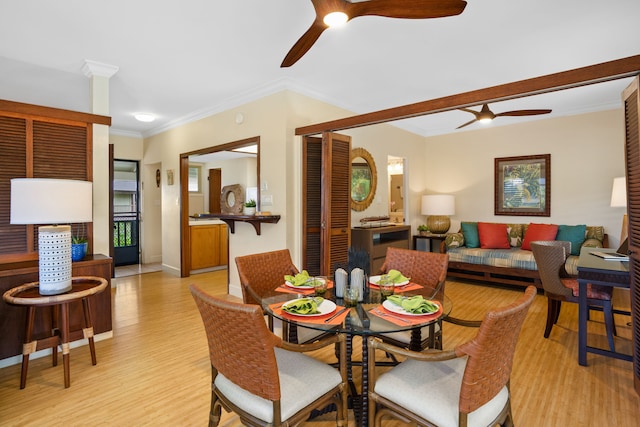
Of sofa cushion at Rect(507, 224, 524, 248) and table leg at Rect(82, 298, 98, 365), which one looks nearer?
table leg at Rect(82, 298, 98, 365)

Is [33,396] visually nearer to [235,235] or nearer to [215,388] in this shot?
[215,388]

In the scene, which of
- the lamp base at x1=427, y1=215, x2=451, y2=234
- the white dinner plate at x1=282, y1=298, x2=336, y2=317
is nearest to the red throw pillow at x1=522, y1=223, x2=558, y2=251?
the lamp base at x1=427, y1=215, x2=451, y2=234

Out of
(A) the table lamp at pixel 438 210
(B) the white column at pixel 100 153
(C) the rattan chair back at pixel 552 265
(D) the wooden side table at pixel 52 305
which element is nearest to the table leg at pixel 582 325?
(C) the rattan chair back at pixel 552 265

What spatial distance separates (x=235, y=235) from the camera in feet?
14.3

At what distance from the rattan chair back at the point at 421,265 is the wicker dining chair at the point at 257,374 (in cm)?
105

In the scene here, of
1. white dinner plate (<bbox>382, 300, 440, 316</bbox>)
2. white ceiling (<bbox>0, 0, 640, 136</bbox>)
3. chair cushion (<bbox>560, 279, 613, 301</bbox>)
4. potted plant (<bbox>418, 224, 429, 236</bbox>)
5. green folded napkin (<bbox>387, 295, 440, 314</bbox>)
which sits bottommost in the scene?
chair cushion (<bbox>560, 279, 613, 301</bbox>)

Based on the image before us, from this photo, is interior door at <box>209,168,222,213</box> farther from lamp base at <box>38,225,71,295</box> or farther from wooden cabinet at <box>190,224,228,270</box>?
lamp base at <box>38,225,71,295</box>

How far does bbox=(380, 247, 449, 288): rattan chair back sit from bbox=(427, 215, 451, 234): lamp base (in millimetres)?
3670

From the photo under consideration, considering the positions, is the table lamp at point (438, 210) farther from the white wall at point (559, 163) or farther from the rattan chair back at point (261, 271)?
the rattan chair back at point (261, 271)

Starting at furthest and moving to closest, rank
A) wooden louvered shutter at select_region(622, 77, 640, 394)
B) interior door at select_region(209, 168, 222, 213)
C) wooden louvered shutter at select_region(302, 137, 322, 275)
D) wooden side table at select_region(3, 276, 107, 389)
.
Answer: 1. interior door at select_region(209, 168, 222, 213)
2. wooden louvered shutter at select_region(302, 137, 322, 275)
3. wooden side table at select_region(3, 276, 107, 389)
4. wooden louvered shutter at select_region(622, 77, 640, 394)

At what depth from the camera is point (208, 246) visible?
19.1 feet

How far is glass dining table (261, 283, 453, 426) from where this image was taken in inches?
57.5

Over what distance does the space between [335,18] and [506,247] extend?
4.54m

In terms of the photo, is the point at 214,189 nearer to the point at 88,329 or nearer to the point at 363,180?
the point at 363,180
